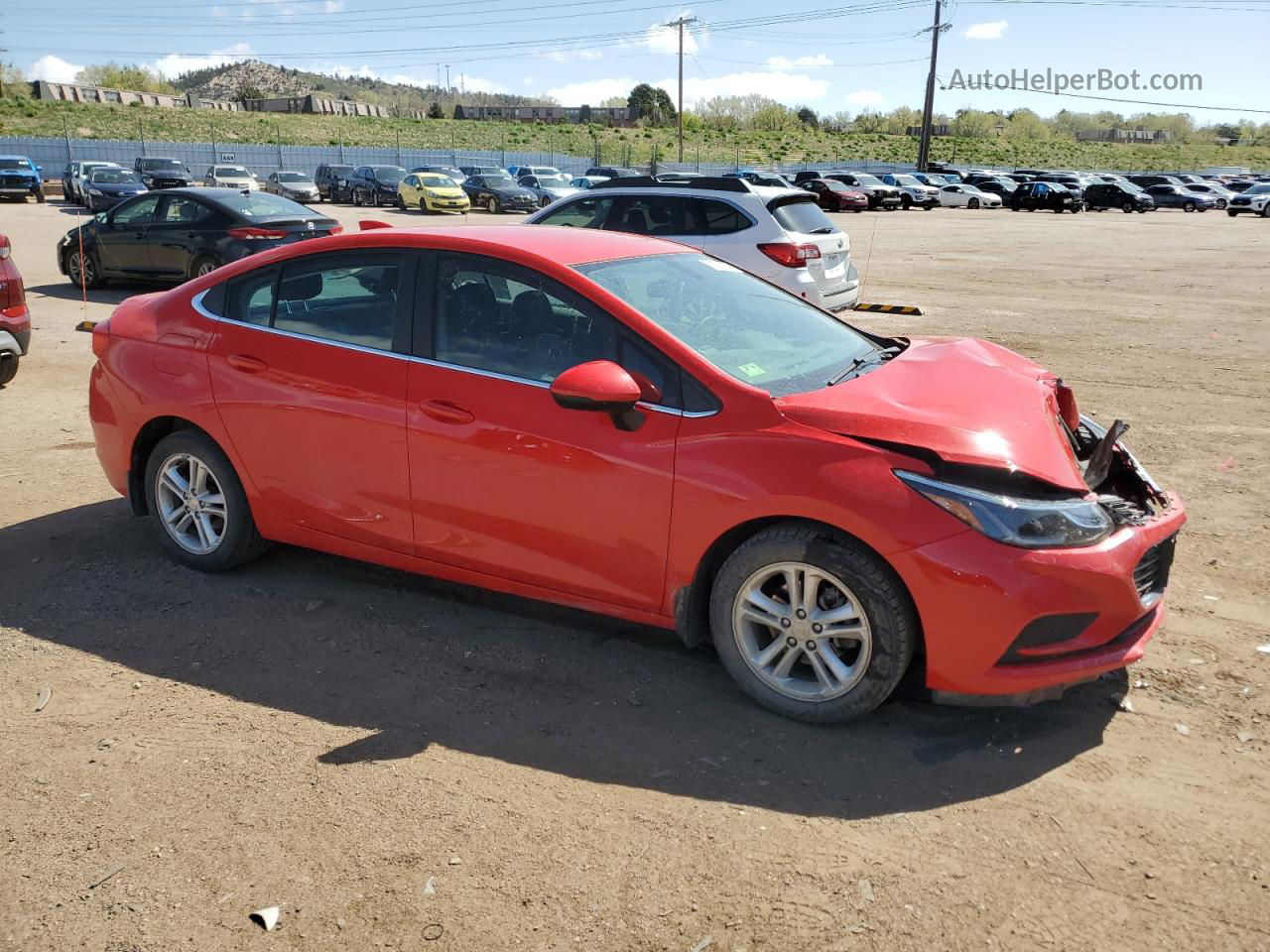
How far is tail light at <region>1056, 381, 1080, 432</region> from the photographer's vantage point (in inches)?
178

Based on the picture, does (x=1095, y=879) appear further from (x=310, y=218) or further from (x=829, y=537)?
(x=310, y=218)

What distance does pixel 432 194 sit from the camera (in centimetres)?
3656

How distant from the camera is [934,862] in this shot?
301 centimetres

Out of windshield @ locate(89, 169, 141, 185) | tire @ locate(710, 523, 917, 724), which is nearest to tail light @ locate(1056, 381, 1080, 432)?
tire @ locate(710, 523, 917, 724)

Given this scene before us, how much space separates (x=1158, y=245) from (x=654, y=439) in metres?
29.3

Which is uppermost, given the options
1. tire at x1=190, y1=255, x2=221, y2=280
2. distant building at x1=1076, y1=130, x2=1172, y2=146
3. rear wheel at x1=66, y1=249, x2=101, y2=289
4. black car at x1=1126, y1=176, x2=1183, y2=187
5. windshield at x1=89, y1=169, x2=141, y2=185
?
distant building at x1=1076, y1=130, x2=1172, y2=146

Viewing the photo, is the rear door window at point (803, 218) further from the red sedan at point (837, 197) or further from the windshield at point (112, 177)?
the red sedan at point (837, 197)

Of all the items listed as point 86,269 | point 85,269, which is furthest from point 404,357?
point 85,269

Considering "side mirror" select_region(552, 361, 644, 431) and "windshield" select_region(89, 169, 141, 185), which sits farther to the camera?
"windshield" select_region(89, 169, 141, 185)

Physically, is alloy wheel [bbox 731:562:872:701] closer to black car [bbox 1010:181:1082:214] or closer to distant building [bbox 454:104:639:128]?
black car [bbox 1010:181:1082:214]

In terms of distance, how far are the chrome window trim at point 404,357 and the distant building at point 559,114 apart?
351 ft

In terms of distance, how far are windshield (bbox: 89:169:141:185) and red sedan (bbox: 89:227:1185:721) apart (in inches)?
1298

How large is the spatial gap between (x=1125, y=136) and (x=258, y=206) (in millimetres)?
144144

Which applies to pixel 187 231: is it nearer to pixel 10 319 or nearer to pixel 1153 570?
pixel 10 319
